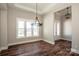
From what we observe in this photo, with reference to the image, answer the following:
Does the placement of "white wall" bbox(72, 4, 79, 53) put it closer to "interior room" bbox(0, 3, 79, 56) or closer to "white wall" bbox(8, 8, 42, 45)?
"interior room" bbox(0, 3, 79, 56)

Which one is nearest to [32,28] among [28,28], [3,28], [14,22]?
[28,28]

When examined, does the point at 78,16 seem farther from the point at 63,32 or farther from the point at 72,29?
the point at 63,32

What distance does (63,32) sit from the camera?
230 cm

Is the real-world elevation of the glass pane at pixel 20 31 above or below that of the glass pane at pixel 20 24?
below

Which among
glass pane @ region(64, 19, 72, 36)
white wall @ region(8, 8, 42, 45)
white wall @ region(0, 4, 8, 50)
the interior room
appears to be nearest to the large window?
the interior room

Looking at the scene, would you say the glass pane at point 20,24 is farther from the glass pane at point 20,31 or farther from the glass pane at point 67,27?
the glass pane at point 67,27

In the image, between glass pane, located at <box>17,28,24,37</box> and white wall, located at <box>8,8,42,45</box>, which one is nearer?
glass pane, located at <box>17,28,24,37</box>

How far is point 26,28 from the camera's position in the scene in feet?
6.79

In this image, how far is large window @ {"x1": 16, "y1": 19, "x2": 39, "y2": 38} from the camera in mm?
2070

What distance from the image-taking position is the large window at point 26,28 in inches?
81.5

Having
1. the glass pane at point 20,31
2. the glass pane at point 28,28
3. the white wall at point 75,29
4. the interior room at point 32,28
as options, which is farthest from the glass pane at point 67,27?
the glass pane at point 20,31

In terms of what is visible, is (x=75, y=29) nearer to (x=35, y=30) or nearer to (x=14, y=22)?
(x=35, y=30)

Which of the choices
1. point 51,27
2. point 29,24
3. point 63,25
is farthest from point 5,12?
point 63,25

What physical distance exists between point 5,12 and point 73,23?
2.58m
